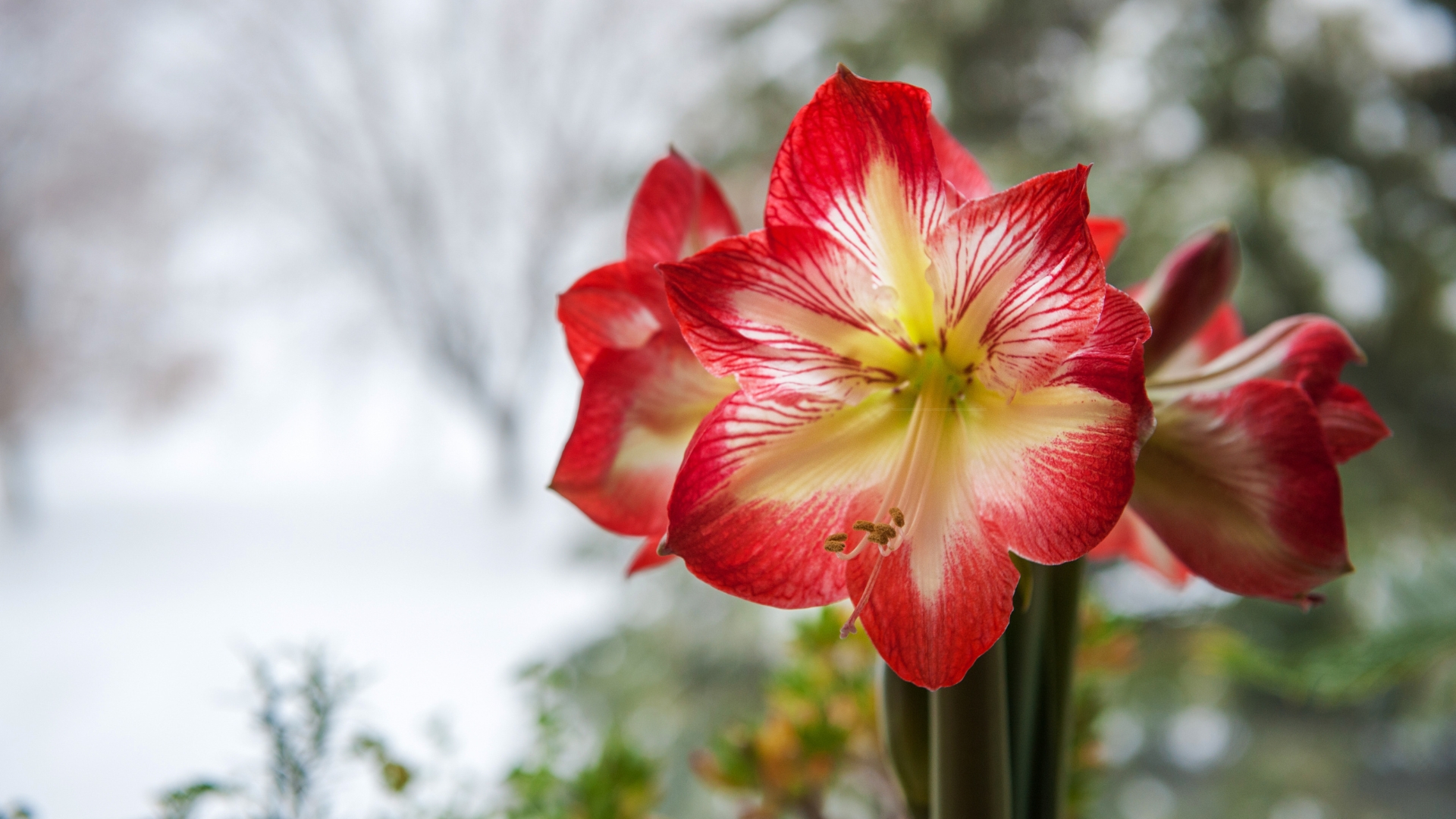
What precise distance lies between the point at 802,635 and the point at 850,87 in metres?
0.39

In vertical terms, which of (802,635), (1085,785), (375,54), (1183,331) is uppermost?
(375,54)

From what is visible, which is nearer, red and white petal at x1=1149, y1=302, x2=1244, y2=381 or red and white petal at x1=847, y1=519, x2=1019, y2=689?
red and white petal at x1=847, y1=519, x2=1019, y2=689

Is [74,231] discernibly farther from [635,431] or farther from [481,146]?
[635,431]

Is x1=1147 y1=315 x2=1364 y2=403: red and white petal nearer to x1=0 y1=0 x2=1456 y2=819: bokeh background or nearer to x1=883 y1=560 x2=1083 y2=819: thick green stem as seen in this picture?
x1=883 y1=560 x2=1083 y2=819: thick green stem

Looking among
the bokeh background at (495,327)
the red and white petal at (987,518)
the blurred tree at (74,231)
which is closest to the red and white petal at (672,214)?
the red and white petal at (987,518)

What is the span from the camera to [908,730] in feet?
0.93

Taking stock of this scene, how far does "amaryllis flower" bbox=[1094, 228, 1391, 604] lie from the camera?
237 millimetres

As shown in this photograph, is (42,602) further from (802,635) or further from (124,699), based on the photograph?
(802,635)

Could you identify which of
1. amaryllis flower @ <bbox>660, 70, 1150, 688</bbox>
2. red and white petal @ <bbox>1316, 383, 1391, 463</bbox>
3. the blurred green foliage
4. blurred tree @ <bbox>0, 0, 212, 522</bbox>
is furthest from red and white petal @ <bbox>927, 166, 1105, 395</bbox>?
blurred tree @ <bbox>0, 0, 212, 522</bbox>

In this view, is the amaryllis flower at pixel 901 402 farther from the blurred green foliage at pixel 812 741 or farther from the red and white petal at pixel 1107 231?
the blurred green foliage at pixel 812 741

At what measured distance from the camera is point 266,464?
1278 mm

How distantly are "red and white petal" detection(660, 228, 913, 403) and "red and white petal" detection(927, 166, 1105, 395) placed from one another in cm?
2

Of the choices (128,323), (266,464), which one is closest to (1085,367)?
(128,323)

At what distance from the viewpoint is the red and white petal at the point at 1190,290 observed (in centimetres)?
28
